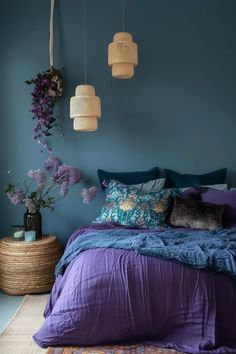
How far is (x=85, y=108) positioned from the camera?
326 centimetres

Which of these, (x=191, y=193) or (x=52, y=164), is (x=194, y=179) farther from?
(x=52, y=164)

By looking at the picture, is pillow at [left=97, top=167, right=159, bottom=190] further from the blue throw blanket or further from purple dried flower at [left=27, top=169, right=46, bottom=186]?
the blue throw blanket

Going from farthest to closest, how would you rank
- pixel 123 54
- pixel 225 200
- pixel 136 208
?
pixel 225 200 → pixel 136 208 → pixel 123 54

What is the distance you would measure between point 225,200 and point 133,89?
135cm

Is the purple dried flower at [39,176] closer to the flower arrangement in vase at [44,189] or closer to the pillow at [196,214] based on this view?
the flower arrangement in vase at [44,189]

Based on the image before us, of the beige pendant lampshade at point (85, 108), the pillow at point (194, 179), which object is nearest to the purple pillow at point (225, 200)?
the pillow at point (194, 179)

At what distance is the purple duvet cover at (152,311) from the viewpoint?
2.11 m

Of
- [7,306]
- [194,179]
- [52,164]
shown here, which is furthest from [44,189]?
[194,179]

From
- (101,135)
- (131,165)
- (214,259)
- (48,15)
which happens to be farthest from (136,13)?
(214,259)

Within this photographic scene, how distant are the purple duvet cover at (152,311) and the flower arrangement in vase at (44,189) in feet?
4.60

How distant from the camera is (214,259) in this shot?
7.17 ft

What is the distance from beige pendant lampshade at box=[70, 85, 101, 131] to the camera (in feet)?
10.7

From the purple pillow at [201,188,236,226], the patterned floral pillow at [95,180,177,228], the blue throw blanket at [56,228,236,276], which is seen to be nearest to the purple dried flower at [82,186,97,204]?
the patterned floral pillow at [95,180,177,228]

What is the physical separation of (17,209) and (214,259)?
88.6 inches
